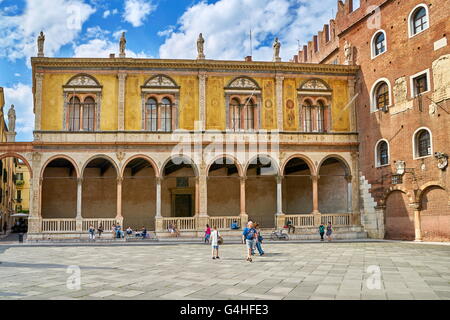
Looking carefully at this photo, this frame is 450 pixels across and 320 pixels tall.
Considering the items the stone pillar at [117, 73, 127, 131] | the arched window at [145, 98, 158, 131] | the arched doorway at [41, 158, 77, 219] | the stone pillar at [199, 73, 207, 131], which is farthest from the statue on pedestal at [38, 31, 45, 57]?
the stone pillar at [199, 73, 207, 131]

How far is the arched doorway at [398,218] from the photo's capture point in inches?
927

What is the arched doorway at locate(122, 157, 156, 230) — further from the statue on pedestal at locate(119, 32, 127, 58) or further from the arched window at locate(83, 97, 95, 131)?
the statue on pedestal at locate(119, 32, 127, 58)

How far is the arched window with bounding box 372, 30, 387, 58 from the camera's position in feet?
85.1

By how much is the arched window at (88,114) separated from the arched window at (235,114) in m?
8.41

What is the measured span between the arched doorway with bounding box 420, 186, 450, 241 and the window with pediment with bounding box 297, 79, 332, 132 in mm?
7863

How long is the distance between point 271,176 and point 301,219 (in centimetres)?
433

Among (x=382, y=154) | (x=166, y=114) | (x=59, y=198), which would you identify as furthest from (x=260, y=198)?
(x=59, y=198)

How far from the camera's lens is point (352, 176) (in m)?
27.7

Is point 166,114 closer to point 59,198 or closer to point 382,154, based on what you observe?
point 59,198

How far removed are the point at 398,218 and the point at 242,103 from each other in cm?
1123

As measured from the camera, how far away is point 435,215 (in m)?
21.9
